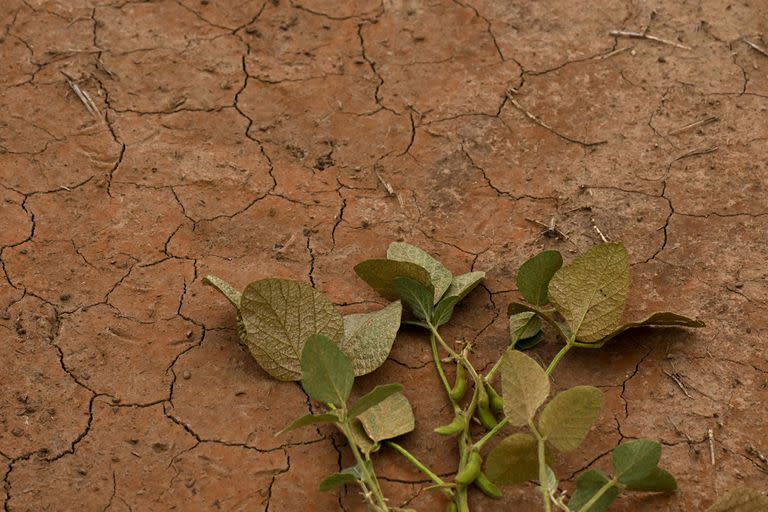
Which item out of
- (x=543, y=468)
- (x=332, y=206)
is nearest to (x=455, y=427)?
(x=543, y=468)

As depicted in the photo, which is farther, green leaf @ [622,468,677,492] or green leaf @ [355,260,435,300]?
green leaf @ [355,260,435,300]

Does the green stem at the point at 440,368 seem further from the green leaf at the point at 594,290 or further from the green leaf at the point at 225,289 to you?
the green leaf at the point at 225,289

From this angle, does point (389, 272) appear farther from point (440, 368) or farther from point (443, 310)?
point (440, 368)

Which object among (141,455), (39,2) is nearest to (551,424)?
(141,455)

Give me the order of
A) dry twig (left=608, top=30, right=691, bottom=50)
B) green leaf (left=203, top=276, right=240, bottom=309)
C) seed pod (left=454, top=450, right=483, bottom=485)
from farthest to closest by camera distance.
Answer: dry twig (left=608, top=30, right=691, bottom=50), green leaf (left=203, top=276, right=240, bottom=309), seed pod (left=454, top=450, right=483, bottom=485)

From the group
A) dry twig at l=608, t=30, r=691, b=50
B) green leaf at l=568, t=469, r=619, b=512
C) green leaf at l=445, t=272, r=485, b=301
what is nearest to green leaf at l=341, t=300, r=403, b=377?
green leaf at l=445, t=272, r=485, b=301

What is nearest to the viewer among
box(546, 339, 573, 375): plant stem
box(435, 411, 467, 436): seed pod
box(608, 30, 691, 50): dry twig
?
box(435, 411, 467, 436): seed pod

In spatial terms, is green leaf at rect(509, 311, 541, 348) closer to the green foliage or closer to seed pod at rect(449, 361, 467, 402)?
the green foliage
